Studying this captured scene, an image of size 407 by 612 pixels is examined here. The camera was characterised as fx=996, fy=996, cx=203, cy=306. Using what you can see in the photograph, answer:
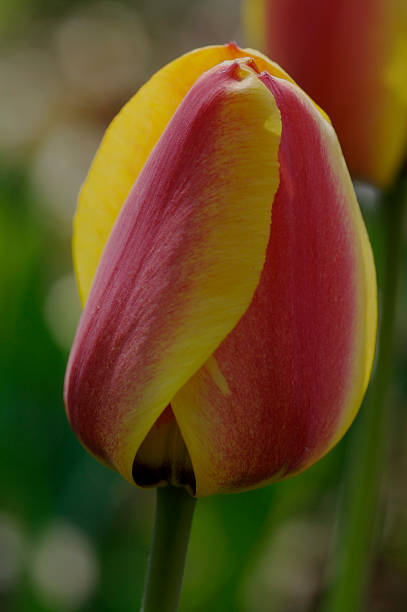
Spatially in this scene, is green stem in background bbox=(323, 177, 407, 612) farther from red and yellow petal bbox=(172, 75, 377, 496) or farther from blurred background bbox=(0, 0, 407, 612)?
red and yellow petal bbox=(172, 75, 377, 496)

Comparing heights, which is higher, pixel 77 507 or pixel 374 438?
pixel 374 438

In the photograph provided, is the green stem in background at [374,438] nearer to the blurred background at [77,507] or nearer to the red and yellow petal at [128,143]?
the blurred background at [77,507]

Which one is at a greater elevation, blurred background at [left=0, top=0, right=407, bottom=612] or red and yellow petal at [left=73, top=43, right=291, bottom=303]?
red and yellow petal at [left=73, top=43, right=291, bottom=303]

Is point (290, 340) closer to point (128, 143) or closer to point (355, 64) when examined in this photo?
point (128, 143)

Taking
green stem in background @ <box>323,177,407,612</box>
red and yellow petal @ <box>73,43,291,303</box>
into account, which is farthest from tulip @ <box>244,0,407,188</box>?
red and yellow petal @ <box>73,43,291,303</box>

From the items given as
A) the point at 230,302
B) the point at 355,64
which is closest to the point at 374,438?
the point at 355,64

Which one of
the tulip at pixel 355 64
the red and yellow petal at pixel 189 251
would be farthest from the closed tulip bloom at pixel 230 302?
the tulip at pixel 355 64
